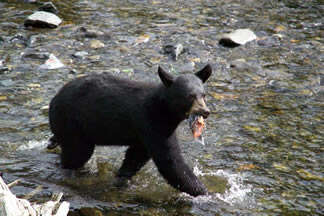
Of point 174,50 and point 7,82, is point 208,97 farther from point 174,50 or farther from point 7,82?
point 7,82

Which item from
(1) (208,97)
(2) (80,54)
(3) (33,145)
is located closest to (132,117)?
(3) (33,145)

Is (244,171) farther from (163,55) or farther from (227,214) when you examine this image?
(163,55)

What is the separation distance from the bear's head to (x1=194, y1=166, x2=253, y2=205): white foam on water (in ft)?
4.25

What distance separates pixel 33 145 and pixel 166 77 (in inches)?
113

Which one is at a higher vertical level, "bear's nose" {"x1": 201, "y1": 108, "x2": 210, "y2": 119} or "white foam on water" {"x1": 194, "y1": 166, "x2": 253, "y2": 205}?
"bear's nose" {"x1": 201, "y1": 108, "x2": 210, "y2": 119}

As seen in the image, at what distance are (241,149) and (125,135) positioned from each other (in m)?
2.14

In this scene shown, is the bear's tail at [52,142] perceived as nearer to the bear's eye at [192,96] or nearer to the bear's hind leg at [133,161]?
the bear's hind leg at [133,161]

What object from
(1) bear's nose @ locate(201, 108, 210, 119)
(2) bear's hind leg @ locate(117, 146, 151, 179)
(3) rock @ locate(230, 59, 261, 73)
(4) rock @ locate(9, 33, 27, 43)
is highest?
(1) bear's nose @ locate(201, 108, 210, 119)

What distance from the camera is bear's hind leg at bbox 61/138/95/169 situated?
24.7 ft

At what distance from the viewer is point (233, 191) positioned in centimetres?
749

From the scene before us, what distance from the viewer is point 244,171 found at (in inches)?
314

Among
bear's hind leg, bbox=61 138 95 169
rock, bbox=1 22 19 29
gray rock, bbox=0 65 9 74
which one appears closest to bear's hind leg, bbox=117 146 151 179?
bear's hind leg, bbox=61 138 95 169

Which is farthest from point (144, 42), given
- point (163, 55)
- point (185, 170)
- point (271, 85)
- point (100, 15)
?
point (185, 170)

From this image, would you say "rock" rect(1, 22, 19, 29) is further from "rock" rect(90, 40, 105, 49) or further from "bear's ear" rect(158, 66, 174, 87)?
"bear's ear" rect(158, 66, 174, 87)
